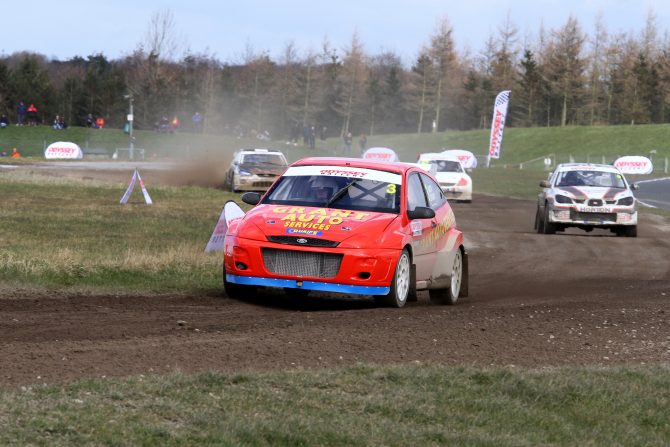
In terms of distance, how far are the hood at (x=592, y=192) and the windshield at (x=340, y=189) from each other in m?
12.0

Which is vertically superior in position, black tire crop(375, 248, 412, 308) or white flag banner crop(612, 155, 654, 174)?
white flag banner crop(612, 155, 654, 174)

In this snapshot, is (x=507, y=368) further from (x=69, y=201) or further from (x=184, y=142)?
(x=184, y=142)

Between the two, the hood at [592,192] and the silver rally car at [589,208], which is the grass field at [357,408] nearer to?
the silver rally car at [589,208]

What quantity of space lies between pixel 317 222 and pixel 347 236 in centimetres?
34

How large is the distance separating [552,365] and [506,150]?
297 ft

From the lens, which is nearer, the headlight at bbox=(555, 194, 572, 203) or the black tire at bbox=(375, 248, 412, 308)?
the black tire at bbox=(375, 248, 412, 308)

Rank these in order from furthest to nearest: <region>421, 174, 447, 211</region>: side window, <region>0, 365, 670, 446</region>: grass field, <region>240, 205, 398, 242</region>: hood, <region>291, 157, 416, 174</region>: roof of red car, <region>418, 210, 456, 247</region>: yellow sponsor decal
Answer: <region>421, 174, 447, 211</region>: side window → <region>291, 157, 416, 174</region>: roof of red car → <region>418, 210, 456, 247</region>: yellow sponsor decal → <region>240, 205, 398, 242</region>: hood → <region>0, 365, 670, 446</region>: grass field

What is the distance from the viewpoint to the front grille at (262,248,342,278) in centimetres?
1087

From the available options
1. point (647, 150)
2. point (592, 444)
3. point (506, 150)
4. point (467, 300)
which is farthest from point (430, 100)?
point (592, 444)

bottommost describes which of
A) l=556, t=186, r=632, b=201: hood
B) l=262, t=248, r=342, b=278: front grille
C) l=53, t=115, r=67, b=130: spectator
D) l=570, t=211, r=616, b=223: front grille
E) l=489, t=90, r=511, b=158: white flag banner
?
l=570, t=211, r=616, b=223: front grille

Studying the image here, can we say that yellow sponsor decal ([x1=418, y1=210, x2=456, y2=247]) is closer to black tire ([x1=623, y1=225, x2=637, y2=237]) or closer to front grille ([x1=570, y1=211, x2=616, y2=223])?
front grille ([x1=570, y1=211, x2=616, y2=223])

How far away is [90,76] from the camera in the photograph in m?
99.7

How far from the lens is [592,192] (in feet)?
77.0

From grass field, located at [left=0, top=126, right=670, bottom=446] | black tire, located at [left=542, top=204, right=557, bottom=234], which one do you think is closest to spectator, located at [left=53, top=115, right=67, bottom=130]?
black tire, located at [left=542, top=204, right=557, bottom=234]
